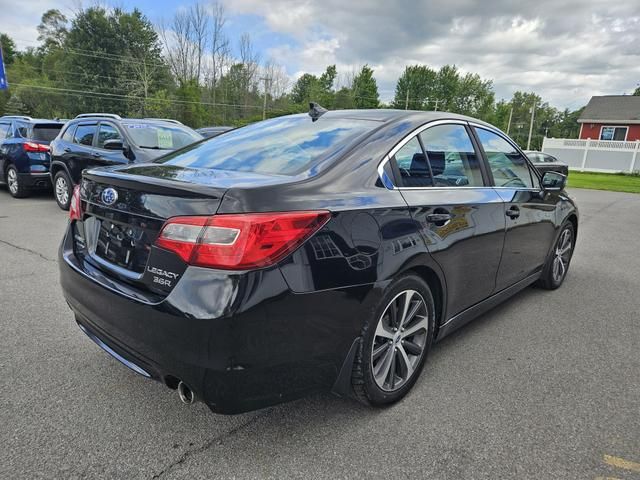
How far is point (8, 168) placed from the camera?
9.75 m

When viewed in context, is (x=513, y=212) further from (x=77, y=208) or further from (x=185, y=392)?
(x=77, y=208)

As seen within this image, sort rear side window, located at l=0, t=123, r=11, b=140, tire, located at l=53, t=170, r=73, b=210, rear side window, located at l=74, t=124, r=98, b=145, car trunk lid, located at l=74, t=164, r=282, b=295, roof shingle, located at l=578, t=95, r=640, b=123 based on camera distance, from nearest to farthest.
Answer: car trunk lid, located at l=74, t=164, r=282, b=295
rear side window, located at l=74, t=124, r=98, b=145
tire, located at l=53, t=170, r=73, b=210
rear side window, located at l=0, t=123, r=11, b=140
roof shingle, located at l=578, t=95, r=640, b=123

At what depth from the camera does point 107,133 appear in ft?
25.3

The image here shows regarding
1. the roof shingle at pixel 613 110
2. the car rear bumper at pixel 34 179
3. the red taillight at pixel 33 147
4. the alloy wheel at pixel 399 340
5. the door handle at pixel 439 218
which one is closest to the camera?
the alloy wheel at pixel 399 340

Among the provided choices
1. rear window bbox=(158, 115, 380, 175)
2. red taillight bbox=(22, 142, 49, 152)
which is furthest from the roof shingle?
rear window bbox=(158, 115, 380, 175)

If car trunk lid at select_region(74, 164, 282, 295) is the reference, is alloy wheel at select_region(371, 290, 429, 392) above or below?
below

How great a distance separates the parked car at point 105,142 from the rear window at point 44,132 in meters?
1.44

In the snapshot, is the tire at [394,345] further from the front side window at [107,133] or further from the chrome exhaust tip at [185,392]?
the front side window at [107,133]

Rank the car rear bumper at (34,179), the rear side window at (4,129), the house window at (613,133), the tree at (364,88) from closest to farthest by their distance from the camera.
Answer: the car rear bumper at (34,179) → the rear side window at (4,129) → the house window at (613,133) → the tree at (364,88)

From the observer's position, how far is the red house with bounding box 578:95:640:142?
39.1 metres

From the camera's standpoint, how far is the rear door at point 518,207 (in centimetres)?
330

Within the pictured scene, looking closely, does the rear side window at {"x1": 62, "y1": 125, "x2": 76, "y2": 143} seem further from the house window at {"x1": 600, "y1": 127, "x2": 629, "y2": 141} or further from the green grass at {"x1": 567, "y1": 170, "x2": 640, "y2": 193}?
the house window at {"x1": 600, "y1": 127, "x2": 629, "y2": 141}

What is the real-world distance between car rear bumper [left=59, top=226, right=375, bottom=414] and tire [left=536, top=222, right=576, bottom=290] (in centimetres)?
305

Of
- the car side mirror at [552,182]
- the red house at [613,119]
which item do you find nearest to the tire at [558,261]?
the car side mirror at [552,182]
